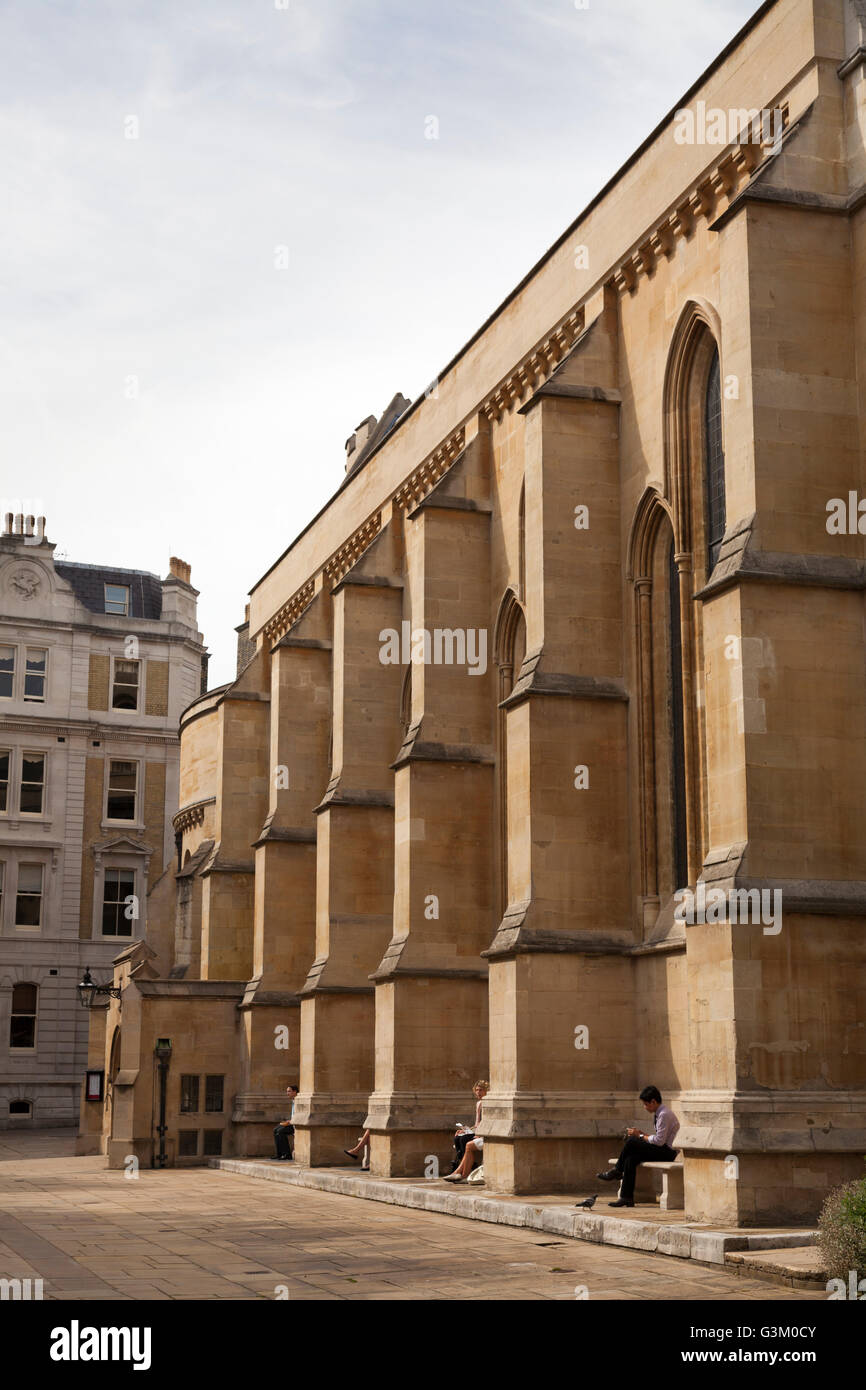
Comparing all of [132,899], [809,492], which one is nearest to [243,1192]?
[809,492]

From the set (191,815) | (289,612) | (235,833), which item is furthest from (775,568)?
(191,815)

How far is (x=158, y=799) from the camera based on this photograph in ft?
168

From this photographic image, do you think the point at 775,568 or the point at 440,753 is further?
the point at 440,753

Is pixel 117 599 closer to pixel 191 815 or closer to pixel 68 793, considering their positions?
pixel 68 793

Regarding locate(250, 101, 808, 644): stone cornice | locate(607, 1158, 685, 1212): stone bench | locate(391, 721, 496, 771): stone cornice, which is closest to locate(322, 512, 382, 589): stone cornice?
locate(250, 101, 808, 644): stone cornice

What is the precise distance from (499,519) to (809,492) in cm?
897

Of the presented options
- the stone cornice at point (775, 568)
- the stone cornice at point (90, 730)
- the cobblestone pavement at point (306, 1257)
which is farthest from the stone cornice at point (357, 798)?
the stone cornice at point (90, 730)

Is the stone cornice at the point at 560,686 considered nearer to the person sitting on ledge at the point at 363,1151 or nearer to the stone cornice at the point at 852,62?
the stone cornice at the point at 852,62

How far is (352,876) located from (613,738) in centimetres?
850

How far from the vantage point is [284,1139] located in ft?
89.2

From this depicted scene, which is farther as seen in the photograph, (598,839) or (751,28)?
(598,839)

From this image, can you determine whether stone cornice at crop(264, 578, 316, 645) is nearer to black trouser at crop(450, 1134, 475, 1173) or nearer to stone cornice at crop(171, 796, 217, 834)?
stone cornice at crop(171, 796, 217, 834)

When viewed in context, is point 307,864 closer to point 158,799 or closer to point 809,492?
point 809,492

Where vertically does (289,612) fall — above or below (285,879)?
above
